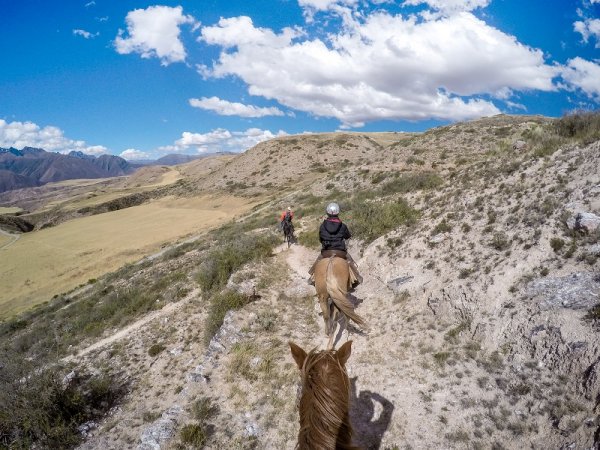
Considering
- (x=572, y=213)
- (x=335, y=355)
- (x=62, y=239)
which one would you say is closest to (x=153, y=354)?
(x=335, y=355)

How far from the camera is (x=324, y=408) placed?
2.97 metres

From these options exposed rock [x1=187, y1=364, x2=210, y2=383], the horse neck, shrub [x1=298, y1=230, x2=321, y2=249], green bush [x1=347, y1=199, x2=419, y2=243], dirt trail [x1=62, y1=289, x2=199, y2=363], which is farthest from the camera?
shrub [x1=298, y1=230, x2=321, y2=249]

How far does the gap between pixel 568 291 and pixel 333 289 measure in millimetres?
4957

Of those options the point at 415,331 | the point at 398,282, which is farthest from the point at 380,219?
the point at 415,331

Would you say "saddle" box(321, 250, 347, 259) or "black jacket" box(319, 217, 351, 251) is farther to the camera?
"black jacket" box(319, 217, 351, 251)

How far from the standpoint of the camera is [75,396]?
A: 7754 millimetres

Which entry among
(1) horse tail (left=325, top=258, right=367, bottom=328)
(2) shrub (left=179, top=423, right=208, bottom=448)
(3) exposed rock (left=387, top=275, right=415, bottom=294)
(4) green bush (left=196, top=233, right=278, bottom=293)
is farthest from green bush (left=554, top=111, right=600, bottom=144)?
(2) shrub (left=179, top=423, right=208, bottom=448)

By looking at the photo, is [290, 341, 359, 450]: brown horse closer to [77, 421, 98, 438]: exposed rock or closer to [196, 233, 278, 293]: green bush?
[77, 421, 98, 438]: exposed rock

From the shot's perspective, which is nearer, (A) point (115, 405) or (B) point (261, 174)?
(A) point (115, 405)

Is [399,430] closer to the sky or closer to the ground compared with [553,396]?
closer to the ground

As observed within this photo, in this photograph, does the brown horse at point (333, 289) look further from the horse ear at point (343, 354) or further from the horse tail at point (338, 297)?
the horse ear at point (343, 354)

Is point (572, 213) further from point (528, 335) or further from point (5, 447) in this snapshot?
point (5, 447)

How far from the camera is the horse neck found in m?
2.91

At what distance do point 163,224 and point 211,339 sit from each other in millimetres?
41596
